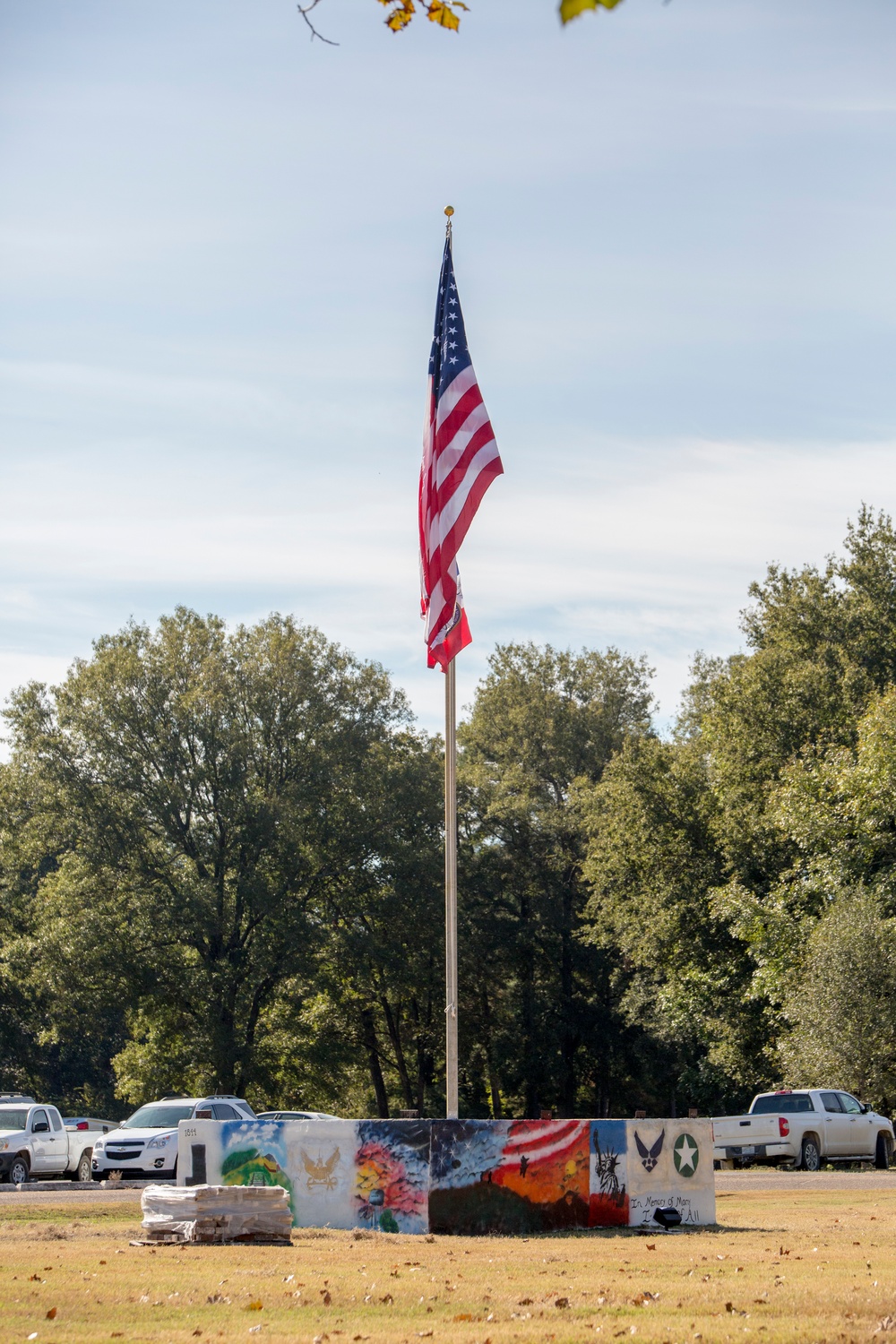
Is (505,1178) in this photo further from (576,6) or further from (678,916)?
(678,916)

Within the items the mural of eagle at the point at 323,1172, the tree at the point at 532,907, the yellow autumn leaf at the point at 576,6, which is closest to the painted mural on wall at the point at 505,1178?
the mural of eagle at the point at 323,1172

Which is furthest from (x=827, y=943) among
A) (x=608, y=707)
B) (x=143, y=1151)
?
(x=608, y=707)

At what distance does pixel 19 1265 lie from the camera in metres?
11.7

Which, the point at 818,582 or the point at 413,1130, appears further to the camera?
the point at 818,582

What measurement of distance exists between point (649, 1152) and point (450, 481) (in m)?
8.23

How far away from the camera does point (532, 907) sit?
59.3 m

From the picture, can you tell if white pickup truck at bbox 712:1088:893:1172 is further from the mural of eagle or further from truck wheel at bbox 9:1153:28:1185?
the mural of eagle

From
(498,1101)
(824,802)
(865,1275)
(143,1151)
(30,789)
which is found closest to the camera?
(865,1275)

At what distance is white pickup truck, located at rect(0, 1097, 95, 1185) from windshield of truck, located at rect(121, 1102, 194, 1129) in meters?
1.34

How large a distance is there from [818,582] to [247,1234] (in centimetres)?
3936

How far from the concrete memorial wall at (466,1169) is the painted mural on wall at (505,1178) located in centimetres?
1

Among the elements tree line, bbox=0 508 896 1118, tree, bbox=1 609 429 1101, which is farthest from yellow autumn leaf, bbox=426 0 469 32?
tree, bbox=1 609 429 1101

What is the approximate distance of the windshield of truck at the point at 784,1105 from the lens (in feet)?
90.5

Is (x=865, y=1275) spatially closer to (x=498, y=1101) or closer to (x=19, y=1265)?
(x=19, y=1265)
